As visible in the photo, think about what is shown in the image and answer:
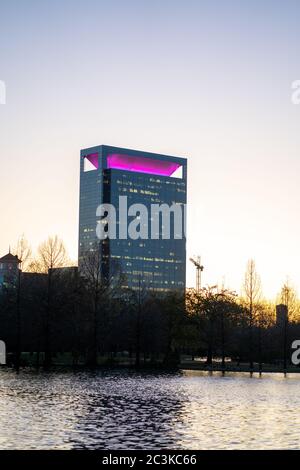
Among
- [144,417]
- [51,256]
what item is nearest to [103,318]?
[51,256]

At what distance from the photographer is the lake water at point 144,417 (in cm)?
2343

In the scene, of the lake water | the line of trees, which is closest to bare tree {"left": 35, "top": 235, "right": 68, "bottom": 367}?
the line of trees

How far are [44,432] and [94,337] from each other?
184 feet

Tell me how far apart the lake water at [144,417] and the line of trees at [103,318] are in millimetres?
33271

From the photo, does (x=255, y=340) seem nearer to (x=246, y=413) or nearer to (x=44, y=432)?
(x=246, y=413)

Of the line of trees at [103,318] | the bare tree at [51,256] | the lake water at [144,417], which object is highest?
the bare tree at [51,256]

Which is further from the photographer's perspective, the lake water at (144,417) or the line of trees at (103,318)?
the line of trees at (103,318)

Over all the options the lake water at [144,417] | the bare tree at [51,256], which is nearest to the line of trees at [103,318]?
the bare tree at [51,256]

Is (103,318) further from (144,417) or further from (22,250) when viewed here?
(144,417)

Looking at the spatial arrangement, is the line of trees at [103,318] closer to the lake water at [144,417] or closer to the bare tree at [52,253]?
the bare tree at [52,253]

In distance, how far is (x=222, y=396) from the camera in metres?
42.5

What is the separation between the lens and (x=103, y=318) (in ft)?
279

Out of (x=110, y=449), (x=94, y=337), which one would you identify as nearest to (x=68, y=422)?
(x=110, y=449)
